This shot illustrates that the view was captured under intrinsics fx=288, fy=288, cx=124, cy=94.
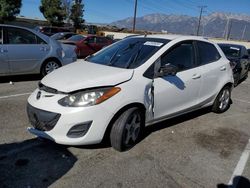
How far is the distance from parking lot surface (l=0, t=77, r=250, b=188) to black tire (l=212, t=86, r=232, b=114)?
817 millimetres

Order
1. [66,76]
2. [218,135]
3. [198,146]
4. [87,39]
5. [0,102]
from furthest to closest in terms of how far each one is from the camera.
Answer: [87,39]
[0,102]
[218,135]
[198,146]
[66,76]

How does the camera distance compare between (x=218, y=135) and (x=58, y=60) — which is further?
(x=58, y=60)

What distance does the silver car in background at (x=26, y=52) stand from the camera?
757 centimetres

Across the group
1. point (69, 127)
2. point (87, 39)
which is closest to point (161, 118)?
point (69, 127)

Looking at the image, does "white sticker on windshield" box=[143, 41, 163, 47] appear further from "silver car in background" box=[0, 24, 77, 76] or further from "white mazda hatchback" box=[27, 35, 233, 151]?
"silver car in background" box=[0, 24, 77, 76]

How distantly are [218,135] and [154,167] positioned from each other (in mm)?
1849

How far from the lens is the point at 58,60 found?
870cm

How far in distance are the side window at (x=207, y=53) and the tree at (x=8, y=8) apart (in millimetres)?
33134

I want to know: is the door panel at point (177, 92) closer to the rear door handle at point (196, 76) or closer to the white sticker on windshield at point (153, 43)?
the rear door handle at point (196, 76)

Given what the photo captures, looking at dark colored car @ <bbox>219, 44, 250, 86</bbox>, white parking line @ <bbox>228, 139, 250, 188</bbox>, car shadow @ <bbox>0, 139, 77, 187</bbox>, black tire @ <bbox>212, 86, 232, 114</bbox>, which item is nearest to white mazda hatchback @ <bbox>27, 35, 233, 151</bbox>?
car shadow @ <bbox>0, 139, 77, 187</bbox>

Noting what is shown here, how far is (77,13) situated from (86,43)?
29.6 metres

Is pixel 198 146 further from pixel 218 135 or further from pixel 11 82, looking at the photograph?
pixel 11 82

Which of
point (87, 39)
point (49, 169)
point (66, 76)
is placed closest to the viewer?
point (49, 169)

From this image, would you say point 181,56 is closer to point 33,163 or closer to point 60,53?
point 33,163
